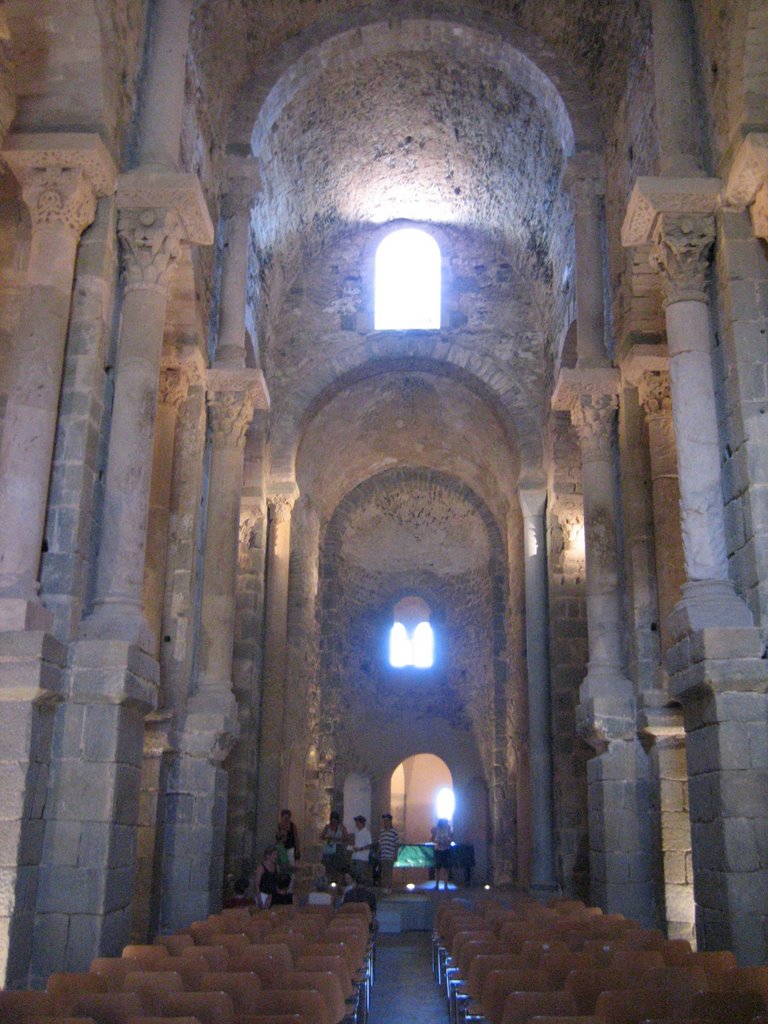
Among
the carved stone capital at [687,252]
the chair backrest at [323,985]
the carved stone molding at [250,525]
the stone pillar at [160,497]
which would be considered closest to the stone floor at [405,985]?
the chair backrest at [323,985]

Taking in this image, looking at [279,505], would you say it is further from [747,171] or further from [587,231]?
[747,171]

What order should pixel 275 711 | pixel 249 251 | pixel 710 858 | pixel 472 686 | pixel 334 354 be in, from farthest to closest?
pixel 472 686, pixel 334 354, pixel 275 711, pixel 249 251, pixel 710 858

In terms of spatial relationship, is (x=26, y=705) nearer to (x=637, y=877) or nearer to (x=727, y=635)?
(x=727, y=635)

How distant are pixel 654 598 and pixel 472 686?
12942mm

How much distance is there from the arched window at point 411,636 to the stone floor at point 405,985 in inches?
403

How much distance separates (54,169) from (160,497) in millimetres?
3638

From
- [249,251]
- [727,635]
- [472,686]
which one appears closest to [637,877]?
[727,635]

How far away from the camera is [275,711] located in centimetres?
1526

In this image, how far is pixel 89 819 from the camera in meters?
6.90

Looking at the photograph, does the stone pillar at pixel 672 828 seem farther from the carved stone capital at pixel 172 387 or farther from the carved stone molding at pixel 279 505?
the carved stone molding at pixel 279 505

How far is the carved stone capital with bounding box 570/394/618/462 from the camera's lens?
1159cm

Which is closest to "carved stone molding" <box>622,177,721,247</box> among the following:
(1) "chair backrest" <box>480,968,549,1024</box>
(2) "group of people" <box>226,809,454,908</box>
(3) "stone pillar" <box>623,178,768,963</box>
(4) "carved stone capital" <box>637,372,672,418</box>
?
(3) "stone pillar" <box>623,178,768,963</box>

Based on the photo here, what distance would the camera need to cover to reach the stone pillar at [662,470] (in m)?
10.3

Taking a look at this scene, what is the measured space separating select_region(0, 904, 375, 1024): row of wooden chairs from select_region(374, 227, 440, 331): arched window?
11.9m
